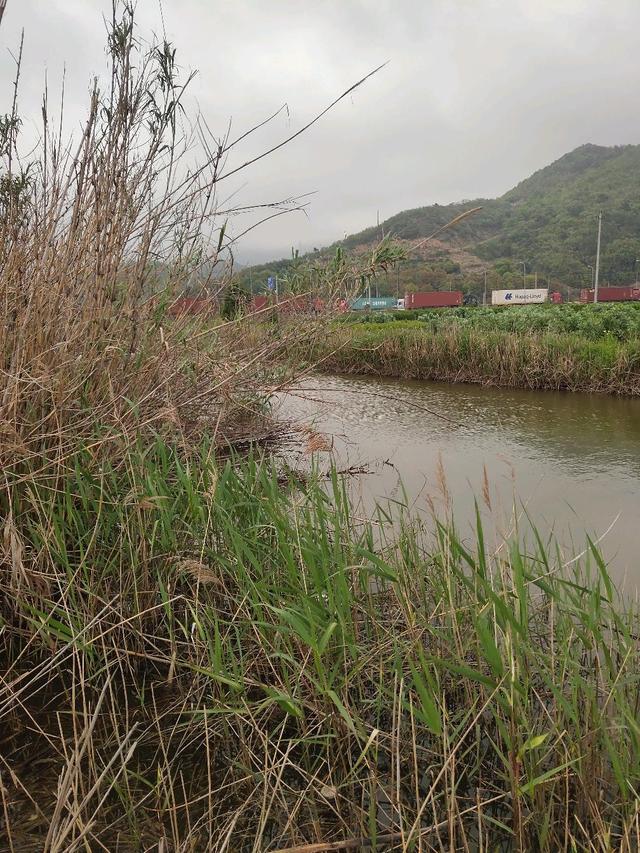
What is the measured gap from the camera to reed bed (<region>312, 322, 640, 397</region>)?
8336 millimetres

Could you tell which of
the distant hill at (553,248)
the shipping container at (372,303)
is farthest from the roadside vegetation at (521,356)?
the distant hill at (553,248)

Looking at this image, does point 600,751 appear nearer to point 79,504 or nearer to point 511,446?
point 79,504

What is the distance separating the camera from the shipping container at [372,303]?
4.50 m

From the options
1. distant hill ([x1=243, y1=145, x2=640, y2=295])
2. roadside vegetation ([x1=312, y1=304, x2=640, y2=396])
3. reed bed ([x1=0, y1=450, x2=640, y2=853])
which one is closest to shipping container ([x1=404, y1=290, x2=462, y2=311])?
distant hill ([x1=243, y1=145, x2=640, y2=295])

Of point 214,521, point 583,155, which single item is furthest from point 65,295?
point 583,155

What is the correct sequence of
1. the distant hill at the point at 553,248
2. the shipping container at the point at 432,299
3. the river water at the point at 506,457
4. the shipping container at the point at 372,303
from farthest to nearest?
1. the distant hill at the point at 553,248
2. the shipping container at the point at 432,299
3. the shipping container at the point at 372,303
4. the river water at the point at 506,457

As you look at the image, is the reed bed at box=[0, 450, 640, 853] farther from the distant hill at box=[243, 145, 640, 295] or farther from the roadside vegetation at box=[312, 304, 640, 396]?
the distant hill at box=[243, 145, 640, 295]

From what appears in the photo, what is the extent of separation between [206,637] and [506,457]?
362 cm

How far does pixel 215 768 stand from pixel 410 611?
2.06 feet

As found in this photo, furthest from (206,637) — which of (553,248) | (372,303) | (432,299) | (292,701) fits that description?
(553,248)

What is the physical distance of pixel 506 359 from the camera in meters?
9.16

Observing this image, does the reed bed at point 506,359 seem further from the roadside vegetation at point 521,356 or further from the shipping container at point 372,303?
the shipping container at point 372,303

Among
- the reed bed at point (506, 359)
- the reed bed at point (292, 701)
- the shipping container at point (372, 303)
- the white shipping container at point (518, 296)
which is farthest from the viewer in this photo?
the white shipping container at point (518, 296)

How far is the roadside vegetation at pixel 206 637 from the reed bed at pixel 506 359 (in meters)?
5.44
